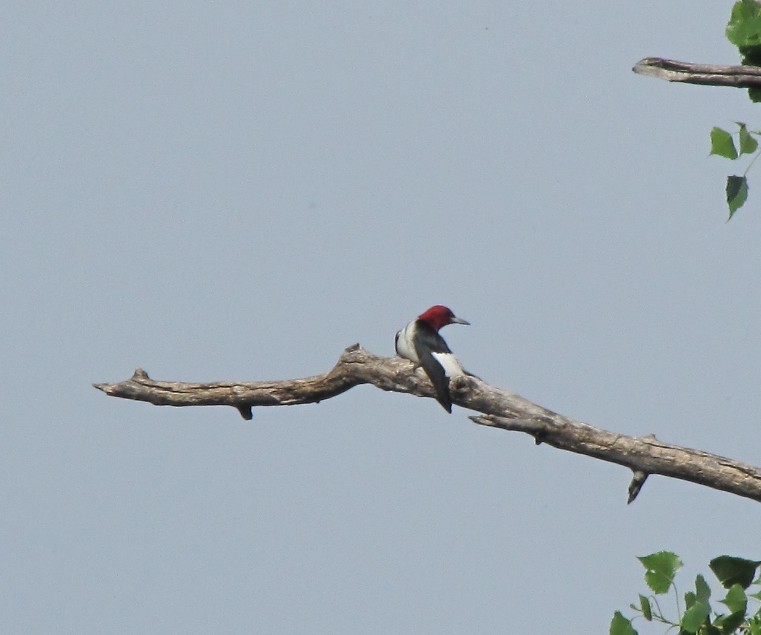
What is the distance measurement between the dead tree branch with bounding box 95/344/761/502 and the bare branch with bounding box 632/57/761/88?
1891 mm

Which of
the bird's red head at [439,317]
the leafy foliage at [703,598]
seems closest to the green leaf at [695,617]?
the leafy foliage at [703,598]

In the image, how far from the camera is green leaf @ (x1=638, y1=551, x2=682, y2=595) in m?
5.04

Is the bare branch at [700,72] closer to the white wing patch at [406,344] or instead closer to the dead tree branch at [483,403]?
the dead tree branch at [483,403]

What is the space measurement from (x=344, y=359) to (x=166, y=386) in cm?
128

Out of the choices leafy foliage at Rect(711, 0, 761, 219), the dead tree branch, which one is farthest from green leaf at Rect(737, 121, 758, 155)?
the dead tree branch

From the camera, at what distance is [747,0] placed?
5867 mm

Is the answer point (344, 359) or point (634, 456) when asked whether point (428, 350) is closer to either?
point (344, 359)

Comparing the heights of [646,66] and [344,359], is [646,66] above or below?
above

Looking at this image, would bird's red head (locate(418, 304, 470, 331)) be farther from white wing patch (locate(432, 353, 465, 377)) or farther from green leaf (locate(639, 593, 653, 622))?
green leaf (locate(639, 593, 653, 622))

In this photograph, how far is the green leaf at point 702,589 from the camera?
16.4ft

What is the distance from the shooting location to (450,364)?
701 centimetres

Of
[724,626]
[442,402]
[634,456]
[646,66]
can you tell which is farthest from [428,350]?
[724,626]

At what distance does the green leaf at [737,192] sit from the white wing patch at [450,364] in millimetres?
1929

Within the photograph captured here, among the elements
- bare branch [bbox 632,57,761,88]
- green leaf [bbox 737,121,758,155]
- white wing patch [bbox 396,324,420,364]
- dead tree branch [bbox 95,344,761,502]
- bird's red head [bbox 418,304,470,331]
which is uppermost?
bare branch [bbox 632,57,761,88]
